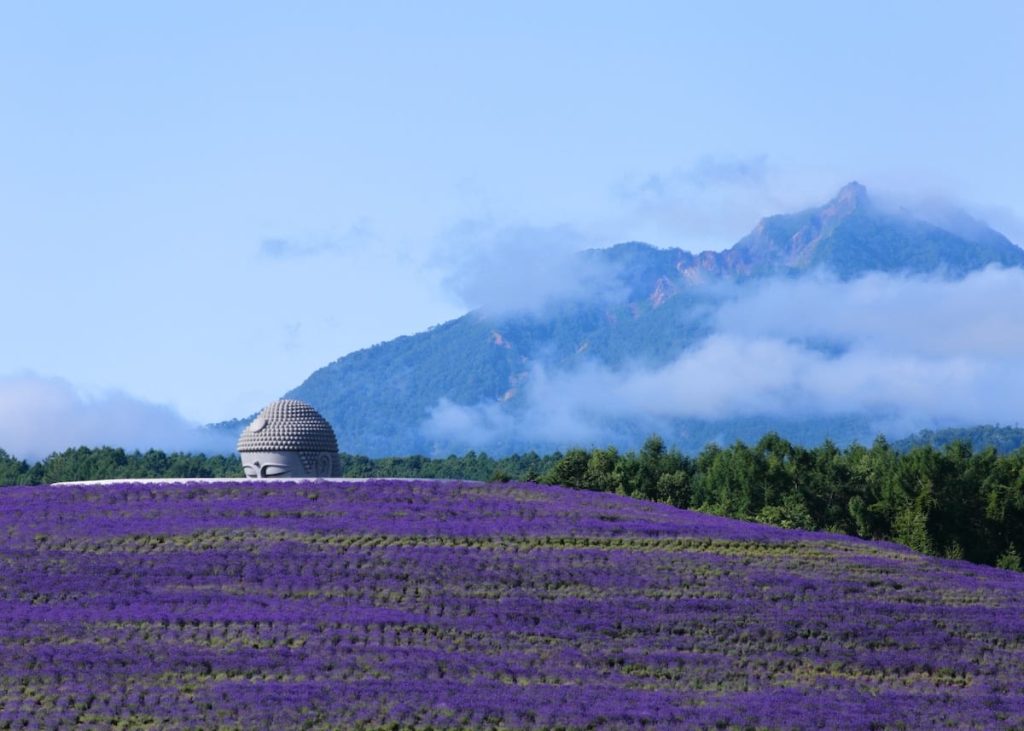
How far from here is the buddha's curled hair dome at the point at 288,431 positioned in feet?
259

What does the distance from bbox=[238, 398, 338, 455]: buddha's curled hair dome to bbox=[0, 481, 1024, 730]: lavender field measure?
5.61 metres

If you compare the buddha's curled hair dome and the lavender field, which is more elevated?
the buddha's curled hair dome

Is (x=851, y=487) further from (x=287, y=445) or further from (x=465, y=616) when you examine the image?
(x=465, y=616)

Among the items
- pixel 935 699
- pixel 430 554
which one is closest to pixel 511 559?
pixel 430 554

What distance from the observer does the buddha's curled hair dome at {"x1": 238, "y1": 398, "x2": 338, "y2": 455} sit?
7894 centimetres

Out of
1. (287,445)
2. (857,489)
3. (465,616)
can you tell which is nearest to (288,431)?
(287,445)

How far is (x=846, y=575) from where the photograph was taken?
2544 inches

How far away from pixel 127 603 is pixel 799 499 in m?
51.3

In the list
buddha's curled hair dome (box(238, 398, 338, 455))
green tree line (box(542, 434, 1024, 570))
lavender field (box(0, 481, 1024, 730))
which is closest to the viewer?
lavender field (box(0, 481, 1024, 730))

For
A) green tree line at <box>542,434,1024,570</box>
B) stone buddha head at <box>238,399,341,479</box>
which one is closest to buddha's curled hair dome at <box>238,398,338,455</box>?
stone buddha head at <box>238,399,341,479</box>

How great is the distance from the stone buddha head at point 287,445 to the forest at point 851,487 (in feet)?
40.4

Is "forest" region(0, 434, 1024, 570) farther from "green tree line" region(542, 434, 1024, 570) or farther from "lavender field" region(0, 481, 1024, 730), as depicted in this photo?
"lavender field" region(0, 481, 1024, 730)

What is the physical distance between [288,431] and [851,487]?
3694 cm

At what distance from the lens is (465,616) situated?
5403cm
